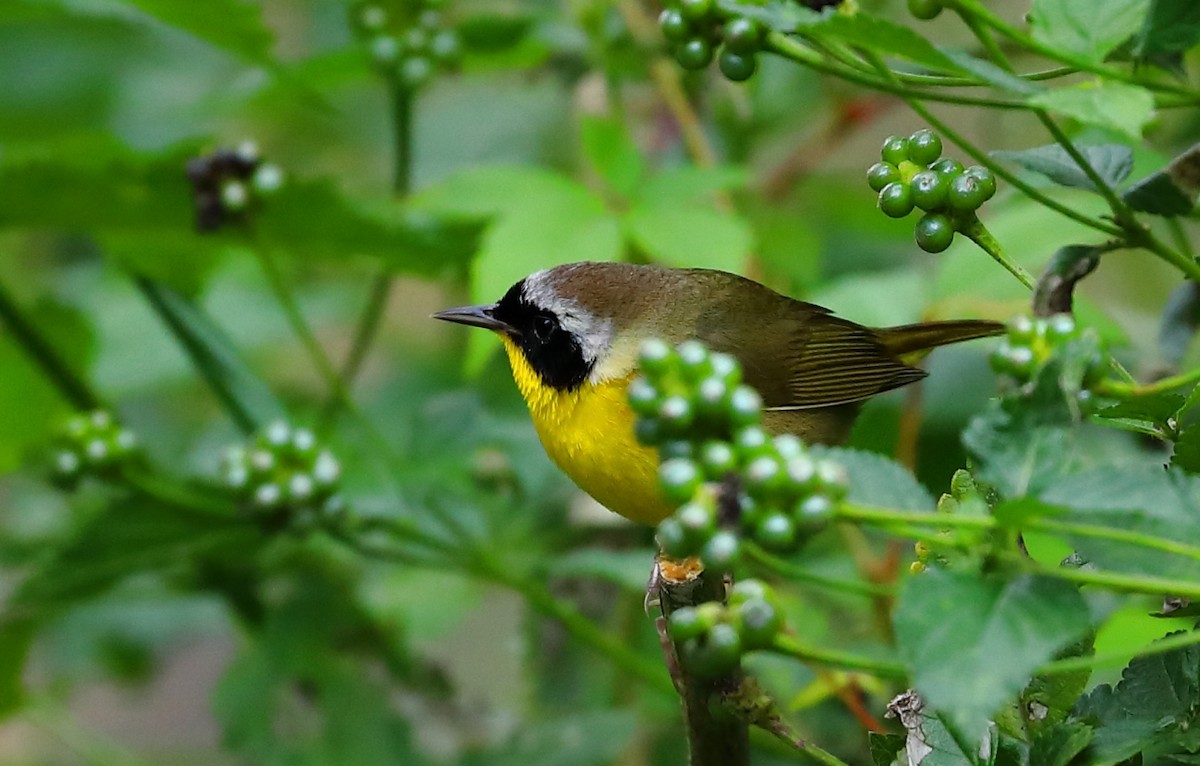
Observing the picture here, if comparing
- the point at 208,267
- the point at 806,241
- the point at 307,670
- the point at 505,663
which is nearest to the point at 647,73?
the point at 806,241

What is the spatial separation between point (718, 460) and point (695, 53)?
1.07 ft

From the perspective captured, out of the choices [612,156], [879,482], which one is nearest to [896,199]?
[879,482]

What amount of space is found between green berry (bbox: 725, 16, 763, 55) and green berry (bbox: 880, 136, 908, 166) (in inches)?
3.7

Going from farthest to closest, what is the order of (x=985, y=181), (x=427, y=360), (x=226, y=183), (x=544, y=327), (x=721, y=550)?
(x=427, y=360) → (x=226, y=183) → (x=544, y=327) → (x=985, y=181) → (x=721, y=550)

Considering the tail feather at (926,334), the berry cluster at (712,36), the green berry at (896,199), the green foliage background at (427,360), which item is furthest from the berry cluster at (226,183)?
the green berry at (896,199)

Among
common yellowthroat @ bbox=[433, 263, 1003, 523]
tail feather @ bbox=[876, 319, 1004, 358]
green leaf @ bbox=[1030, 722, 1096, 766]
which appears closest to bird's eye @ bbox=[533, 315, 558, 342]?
common yellowthroat @ bbox=[433, 263, 1003, 523]

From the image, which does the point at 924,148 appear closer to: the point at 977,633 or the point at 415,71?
the point at 977,633

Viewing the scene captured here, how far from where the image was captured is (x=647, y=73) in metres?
2.04

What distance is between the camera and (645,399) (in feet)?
1.81

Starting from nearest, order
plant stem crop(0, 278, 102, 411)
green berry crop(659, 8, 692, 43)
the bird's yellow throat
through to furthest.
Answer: green berry crop(659, 8, 692, 43)
the bird's yellow throat
plant stem crop(0, 278, 102, 411)

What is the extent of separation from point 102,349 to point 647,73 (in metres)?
1.05

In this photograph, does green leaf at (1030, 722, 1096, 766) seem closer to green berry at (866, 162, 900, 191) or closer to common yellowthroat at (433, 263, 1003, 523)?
green berry at (866, 162, 900, 191)

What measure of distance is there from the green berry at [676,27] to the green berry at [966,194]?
0.59 feet

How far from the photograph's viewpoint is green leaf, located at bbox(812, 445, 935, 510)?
56cm
